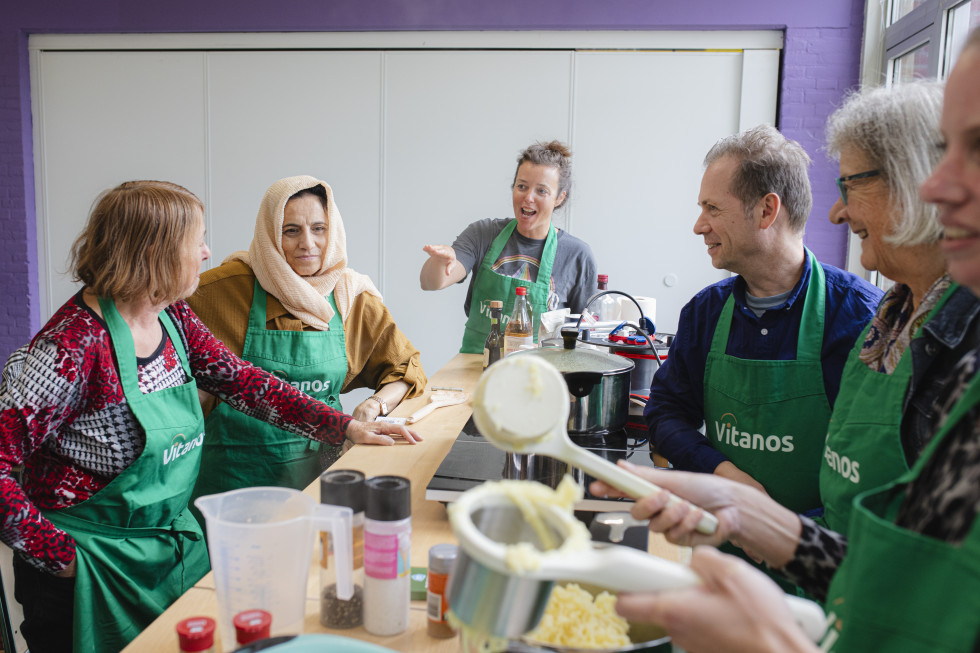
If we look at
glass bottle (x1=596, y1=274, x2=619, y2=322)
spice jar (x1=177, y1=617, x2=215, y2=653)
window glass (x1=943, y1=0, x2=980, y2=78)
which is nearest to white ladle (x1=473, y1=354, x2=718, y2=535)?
spice jar (x1=177, y1=617, x2=215, y2=653)

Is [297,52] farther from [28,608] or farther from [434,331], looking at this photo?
[28,608]

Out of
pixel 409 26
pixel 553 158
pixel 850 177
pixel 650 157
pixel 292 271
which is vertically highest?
pixel 409 26

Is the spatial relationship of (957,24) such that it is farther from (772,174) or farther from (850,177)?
(850,177)

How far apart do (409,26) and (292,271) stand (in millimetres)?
2992

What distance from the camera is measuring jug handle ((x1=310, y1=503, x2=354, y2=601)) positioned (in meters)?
0.90

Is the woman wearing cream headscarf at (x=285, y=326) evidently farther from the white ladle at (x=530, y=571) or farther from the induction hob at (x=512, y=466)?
the white ladle at (x=530, y=571)

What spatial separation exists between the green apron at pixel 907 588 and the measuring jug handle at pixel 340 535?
1.97ft

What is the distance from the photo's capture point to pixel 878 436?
1.10 m

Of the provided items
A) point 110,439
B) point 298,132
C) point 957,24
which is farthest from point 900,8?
point 110,439

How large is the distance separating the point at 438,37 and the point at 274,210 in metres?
2.87

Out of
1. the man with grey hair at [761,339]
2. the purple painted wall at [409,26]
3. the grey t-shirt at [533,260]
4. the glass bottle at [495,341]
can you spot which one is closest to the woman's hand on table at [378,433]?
the man with grey hair at [761,339]

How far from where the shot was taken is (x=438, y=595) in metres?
1.00

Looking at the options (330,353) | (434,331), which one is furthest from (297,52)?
(330,353)

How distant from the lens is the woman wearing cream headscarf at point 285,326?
2135 mm
